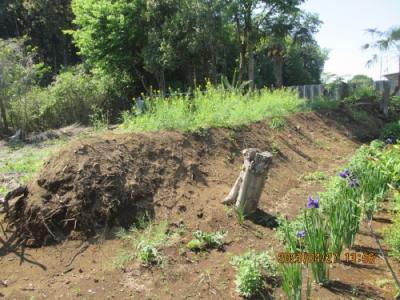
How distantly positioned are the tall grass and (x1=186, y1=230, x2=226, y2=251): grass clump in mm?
2531

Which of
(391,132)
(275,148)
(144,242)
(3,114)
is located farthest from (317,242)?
(3,114)

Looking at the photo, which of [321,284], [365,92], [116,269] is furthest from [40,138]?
[365,92]

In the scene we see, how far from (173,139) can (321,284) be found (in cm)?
349

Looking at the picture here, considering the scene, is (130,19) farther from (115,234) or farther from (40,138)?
(115,234)

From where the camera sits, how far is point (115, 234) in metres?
4.87

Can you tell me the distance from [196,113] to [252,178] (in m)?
2.77

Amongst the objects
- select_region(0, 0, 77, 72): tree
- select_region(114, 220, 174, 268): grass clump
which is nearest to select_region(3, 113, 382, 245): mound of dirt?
select_region(114, 220, 174, 268): grass clump

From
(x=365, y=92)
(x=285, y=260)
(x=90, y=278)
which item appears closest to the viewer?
(x=285, y=260)

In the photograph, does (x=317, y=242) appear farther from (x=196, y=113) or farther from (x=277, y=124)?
(x=277, y=124)

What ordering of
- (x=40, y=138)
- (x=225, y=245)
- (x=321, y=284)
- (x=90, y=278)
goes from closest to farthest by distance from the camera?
(x=321, y=284) < (x=90, y=278) < (x=225, y=245) < (x=40, y=138)

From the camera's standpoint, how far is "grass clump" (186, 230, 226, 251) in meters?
4.65

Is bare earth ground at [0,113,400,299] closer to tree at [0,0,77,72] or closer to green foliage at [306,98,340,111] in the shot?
green foliage at [306,98,340,111]

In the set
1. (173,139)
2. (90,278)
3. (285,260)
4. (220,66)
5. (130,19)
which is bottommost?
(90,278)
